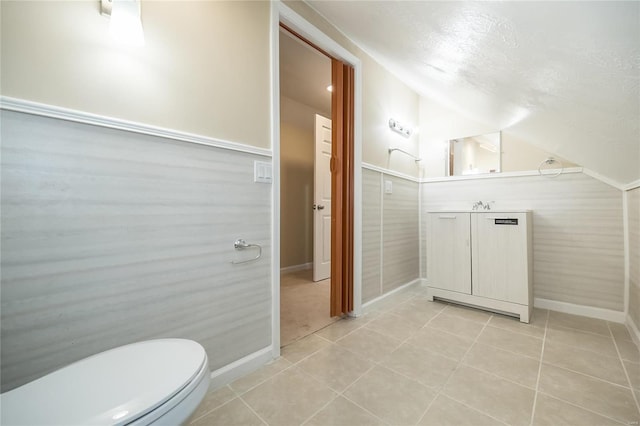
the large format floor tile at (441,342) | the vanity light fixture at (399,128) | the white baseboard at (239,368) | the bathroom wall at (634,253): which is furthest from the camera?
the vanity light fixture at (399,128)

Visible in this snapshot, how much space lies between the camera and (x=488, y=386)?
1.21 meters

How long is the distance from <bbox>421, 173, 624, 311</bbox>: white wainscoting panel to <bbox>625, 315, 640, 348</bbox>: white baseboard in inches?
5.4

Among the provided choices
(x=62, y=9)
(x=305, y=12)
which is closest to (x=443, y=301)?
Result: (x=305, y=12)

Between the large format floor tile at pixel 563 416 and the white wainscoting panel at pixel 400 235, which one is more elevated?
the white wainscoting panel at pixel 400 235

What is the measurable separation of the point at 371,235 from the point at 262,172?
1.20 meters

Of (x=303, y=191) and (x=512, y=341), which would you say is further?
(x=303, y=191)

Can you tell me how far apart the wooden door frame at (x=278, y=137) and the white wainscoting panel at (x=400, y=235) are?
42cm

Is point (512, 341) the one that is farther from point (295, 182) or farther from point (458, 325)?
point (295, 182)

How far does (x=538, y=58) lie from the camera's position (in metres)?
0.87

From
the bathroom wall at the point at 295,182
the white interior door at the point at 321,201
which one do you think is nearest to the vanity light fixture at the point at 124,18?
the white interior door at the point at 321,201

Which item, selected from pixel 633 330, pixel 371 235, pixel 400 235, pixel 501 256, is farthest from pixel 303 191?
pixel 633 330

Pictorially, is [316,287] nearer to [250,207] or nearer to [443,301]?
[443,301]

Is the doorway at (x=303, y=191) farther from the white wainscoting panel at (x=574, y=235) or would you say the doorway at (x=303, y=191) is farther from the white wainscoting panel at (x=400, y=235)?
the white wainscoting panel at (x=574, y=235)

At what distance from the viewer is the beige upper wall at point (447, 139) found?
2346mm
